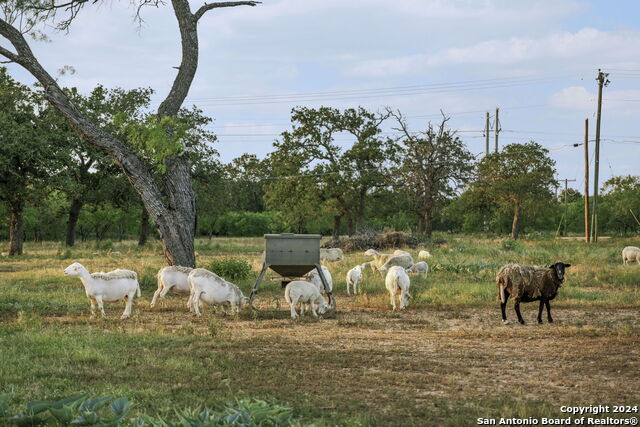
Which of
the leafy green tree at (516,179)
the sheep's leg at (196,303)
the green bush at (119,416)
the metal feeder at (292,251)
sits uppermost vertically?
the leafy green tree at (516,179)

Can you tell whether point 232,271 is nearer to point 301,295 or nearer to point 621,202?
point 301,295

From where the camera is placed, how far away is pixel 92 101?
44.8 metres

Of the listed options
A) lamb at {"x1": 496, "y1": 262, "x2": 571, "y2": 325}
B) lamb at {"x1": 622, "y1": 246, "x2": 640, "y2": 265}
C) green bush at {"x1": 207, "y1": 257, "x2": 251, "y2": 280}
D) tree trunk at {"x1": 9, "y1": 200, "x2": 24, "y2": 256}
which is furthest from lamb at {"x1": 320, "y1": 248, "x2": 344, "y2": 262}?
lamb at {"x1": 496, "y1": 262, "x2": 571, "y2": 325}

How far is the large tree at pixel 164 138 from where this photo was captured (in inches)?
810

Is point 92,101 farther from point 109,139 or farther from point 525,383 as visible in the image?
point 525,383

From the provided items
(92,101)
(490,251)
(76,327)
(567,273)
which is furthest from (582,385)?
(92,101)

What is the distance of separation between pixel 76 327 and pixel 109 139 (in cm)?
908

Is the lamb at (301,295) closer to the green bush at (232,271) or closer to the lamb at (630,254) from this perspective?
the green bush at (232,271)

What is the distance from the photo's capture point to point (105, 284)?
1443 cm

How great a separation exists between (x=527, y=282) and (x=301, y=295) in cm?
469

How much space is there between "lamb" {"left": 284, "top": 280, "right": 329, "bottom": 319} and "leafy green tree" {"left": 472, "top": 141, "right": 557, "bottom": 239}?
45749 mm

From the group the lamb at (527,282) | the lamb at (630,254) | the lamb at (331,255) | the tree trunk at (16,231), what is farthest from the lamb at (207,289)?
the tree trunk at (16,231)

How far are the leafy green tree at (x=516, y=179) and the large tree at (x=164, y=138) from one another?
1616 inches

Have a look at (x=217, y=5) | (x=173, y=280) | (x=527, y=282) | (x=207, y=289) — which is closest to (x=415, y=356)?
(x=527, y=282)
